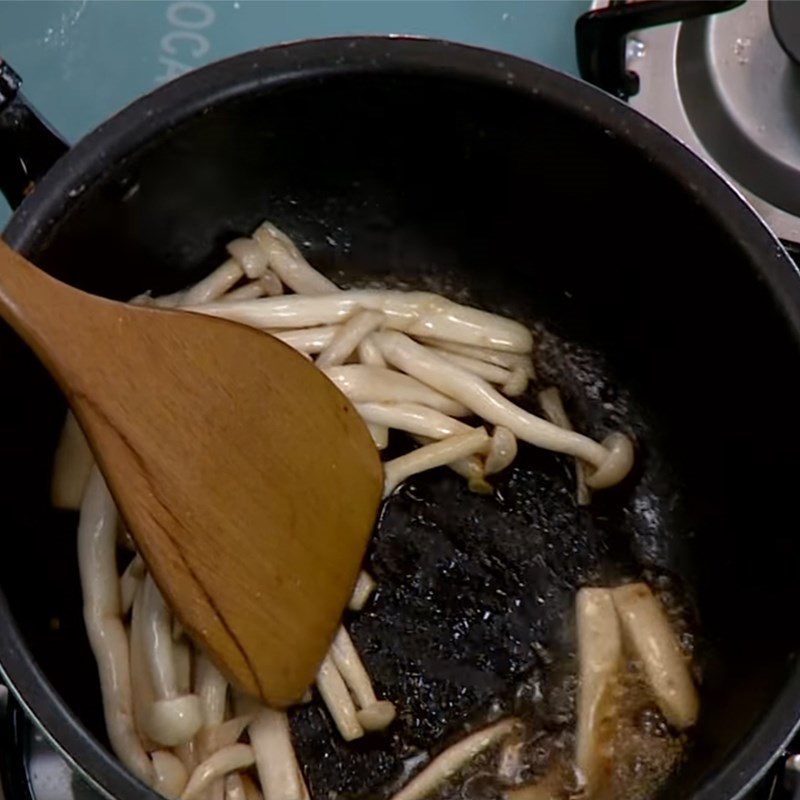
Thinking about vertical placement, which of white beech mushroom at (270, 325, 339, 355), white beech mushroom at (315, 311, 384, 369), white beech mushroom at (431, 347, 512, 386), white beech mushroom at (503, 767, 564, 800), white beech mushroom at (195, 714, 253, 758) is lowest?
white beech mushroom at (503, 767, 564, 800)

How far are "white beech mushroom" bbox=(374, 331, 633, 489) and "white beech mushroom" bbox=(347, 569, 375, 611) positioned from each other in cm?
24

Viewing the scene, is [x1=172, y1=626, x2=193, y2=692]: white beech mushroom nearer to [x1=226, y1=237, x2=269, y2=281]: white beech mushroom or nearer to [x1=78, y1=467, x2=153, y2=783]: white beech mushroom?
[x1=78, y1=467, x2=153, y2=783]: white beech mushroom

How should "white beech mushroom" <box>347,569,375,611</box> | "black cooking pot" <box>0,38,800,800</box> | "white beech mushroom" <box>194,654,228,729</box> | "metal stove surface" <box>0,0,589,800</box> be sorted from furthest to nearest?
"metal stove surface" <box>0,0,589,800</box> < "white beech mushroom" <box>347,569,375,611</box> < "white beech mushroom" <box>194,654,228,729</box> < "black cooking pot" <box>0,38,800,800</box>

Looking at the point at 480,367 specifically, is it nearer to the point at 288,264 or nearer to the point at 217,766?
the point at 288,264

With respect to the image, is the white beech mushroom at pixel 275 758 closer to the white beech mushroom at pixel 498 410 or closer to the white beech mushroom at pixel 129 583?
the white beech mushroom at pixel 129 583

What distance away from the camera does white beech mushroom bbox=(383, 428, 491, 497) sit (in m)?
1.36

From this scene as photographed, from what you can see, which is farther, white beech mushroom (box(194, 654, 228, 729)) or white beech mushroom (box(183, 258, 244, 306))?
white beech mushroom (box(183, 258, 244, 306))

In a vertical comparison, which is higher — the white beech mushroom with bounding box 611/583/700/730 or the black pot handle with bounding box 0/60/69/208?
the black pot handle with bounding box 0/60/69/208

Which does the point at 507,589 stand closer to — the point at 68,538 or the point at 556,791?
the point at 556,791

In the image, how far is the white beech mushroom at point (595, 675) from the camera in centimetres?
125

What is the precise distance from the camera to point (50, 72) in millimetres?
1556

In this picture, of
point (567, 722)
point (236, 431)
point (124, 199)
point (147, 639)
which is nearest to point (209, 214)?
point (124, 199)

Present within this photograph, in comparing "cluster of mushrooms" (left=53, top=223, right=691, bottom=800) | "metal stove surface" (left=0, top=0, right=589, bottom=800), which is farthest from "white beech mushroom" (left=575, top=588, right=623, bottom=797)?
"metal stove surface" (left=0, top=0, right=589, bottom=800)

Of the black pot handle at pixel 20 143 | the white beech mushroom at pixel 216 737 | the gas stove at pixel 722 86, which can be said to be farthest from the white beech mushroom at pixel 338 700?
the gas stove at pixel 722 86
